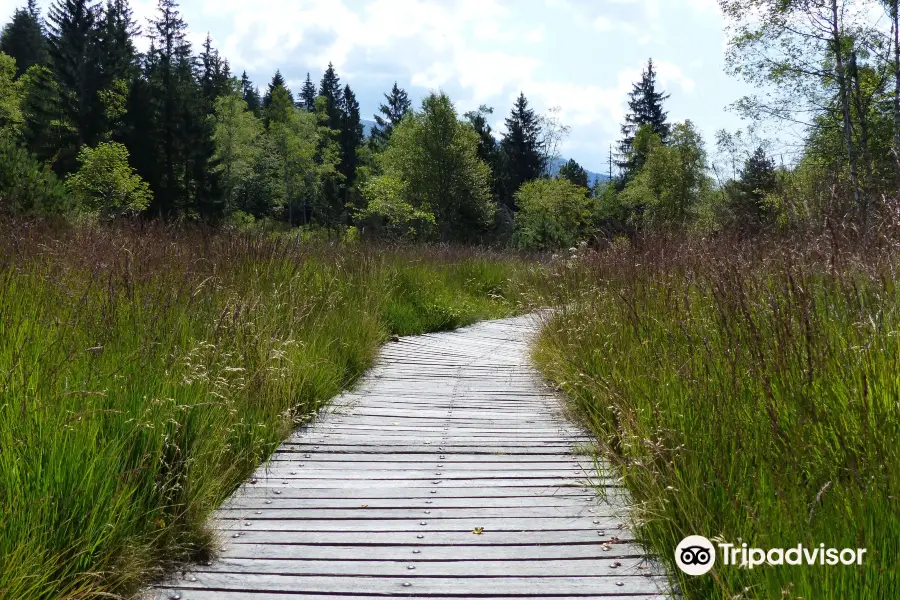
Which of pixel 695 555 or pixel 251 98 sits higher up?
pixel 251 98

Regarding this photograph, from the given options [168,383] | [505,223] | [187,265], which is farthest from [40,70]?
[168,383]

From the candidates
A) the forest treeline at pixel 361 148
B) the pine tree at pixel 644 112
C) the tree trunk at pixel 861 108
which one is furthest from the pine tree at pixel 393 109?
the tree trunk at pixel 861 108

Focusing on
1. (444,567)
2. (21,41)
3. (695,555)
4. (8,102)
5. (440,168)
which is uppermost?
(21,41)

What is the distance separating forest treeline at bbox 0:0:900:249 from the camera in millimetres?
15547

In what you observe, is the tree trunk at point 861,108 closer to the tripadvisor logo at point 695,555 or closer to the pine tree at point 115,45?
the tripadvisor logo at point 695,555

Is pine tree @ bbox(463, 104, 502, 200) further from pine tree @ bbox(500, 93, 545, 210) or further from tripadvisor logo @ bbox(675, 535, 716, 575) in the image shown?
tripadvisor logo @ bbox(675, 535, 716, 575)

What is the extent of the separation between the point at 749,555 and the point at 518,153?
167 feet

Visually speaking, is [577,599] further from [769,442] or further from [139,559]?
[139,559]

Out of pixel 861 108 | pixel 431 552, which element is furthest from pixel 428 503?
pixel 861 108

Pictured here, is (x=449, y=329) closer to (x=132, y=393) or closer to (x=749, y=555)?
(x=132, y=393)

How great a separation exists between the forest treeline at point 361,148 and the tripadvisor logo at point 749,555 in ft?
8.35

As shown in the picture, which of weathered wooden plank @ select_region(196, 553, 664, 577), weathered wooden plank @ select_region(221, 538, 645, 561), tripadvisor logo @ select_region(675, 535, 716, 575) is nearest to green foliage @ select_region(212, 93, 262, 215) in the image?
weathered wooden plank @ select_region(221, 538, 645, 561)

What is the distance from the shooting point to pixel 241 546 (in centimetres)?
225

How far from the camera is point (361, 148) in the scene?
52.8 meters
